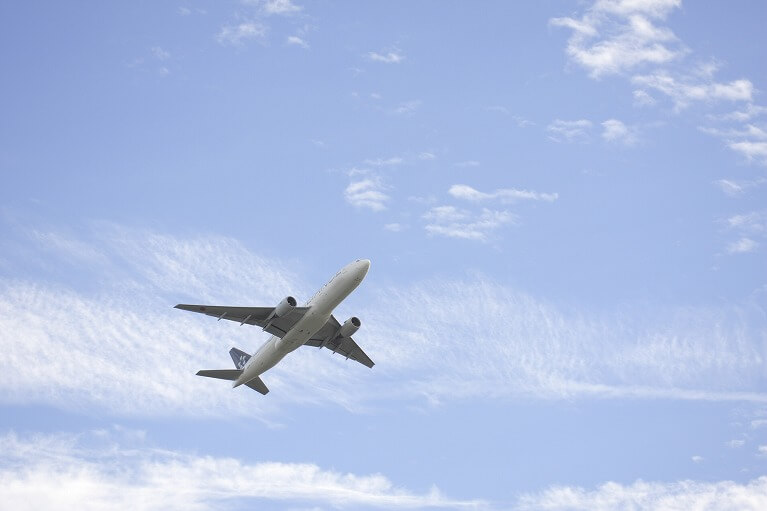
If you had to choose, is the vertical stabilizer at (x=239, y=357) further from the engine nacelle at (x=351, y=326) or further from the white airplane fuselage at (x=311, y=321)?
the engine nacelle at (x=351, y=326)

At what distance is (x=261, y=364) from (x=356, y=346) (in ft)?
31.8

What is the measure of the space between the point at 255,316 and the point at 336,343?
32.4 feet

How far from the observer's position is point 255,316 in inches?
3135

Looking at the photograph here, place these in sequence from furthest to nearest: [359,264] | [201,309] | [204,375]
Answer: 1. [204,375]
2. [201,309]
3. [359,264]

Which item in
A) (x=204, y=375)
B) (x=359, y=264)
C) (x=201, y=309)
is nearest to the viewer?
(x=359, y=264)

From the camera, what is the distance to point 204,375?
85188 millimetres

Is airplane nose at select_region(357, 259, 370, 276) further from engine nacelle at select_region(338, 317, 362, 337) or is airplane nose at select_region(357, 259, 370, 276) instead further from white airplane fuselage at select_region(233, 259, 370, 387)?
engine nacelle at select_region(338, 317, 362, 337)

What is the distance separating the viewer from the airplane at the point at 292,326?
74.5 m

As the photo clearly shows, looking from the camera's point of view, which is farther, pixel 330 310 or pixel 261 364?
pixel 261 364

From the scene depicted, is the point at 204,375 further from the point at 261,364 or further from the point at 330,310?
the point at 330,310

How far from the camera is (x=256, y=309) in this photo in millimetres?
78875

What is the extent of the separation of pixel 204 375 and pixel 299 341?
11.0m

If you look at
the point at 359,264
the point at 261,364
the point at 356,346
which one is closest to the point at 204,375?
the point at 261,364

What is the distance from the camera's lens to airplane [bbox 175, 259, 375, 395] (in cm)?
7450
